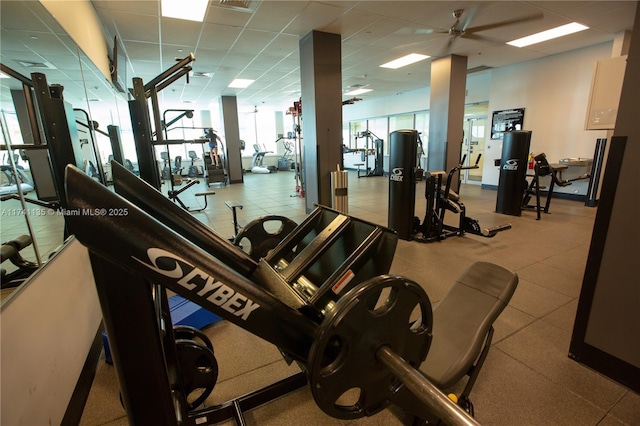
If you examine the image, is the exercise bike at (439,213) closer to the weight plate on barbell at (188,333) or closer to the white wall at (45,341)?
the weight plate on barbell at (188,333)

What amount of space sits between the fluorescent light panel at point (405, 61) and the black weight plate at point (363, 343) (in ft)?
21.3

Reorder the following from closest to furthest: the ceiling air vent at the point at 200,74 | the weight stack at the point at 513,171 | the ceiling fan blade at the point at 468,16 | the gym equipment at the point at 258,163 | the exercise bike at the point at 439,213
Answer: the exercise bike at the point at 439,213, the ceiling fan blade at the point at 468,16, the weight stack at the point at 513,171, the ceiling air vent at the point at 200,74, the gym equipment at the point at 258,163

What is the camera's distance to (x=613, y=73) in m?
2.27

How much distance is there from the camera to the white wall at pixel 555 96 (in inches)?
235

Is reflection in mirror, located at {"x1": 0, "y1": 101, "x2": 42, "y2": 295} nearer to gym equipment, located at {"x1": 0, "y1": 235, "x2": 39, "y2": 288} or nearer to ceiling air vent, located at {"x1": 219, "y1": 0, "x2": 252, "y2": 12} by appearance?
gym equipment, located at {"x1": 0, "y1": 235, "x2": 39, "y2": 288}

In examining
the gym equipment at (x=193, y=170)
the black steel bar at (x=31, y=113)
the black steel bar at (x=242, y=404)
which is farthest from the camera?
the gym equipment at (x=193, y=170)

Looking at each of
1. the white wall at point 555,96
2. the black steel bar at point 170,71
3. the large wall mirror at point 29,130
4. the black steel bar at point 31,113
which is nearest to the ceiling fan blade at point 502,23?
the white wall at point 555,96

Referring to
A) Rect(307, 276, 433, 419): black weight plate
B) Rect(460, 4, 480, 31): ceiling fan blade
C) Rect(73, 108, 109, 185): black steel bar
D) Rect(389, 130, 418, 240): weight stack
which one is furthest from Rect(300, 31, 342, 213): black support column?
Rect(307, 276, 433, 419): black weight plate

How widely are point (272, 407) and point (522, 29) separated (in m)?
6.33

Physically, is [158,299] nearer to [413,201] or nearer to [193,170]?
[413,201]

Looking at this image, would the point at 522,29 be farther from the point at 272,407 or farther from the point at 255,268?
the point at 272,407

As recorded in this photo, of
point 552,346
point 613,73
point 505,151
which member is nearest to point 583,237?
point 505,151

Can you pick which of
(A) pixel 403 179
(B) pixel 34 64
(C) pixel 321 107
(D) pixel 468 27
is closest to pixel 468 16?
(D) pixel 468 27

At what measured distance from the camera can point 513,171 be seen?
5.16 metres
